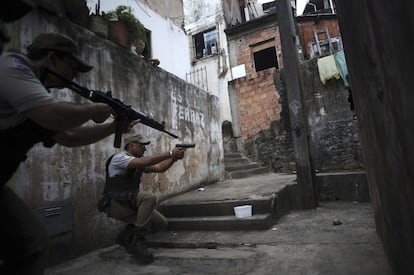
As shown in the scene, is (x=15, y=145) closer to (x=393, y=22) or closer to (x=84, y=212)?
(x=393, y=22)

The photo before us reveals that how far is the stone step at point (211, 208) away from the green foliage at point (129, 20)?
278 cm

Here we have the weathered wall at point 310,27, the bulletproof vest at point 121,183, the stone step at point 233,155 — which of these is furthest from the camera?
the weathered wall at point 310,27

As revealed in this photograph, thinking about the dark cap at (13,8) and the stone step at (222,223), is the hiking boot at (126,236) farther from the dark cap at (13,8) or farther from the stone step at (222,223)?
the dark cap at (13,8)

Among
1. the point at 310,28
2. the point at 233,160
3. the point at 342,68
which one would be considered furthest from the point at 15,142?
→ the point at 310,28

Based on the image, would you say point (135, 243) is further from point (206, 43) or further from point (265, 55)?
point (206, 43)

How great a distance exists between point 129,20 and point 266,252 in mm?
3928

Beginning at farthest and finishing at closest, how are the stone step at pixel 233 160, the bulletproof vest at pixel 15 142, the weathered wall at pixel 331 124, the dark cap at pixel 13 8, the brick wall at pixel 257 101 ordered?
the brick wall at pixel 257 101 → the stone step at pixel 233 160 → the weathered wall at pixel 331 124 → the bulletproof vest at pixel 15 142 → the dark cap at pixel 13 8

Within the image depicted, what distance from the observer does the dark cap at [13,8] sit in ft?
2.42

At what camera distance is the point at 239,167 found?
9242mm

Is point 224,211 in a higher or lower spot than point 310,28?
lower

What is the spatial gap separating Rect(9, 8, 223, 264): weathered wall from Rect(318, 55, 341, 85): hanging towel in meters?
4.92

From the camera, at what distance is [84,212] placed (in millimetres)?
3406

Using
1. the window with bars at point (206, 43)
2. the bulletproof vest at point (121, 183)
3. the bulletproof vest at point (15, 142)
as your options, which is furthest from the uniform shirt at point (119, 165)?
the window with bars at point (206, 43)

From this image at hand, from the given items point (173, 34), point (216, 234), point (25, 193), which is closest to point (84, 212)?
point (25, 193)
